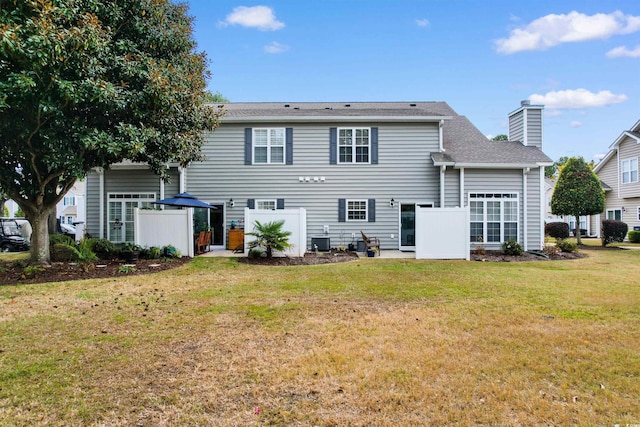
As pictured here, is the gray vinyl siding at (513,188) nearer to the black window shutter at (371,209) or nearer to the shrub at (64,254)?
the black window shutter at (371,209)

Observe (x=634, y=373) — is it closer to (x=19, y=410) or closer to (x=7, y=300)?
(x=19, y=410)

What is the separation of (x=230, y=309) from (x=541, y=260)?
1081cm

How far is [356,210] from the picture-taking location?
1455 centimetres

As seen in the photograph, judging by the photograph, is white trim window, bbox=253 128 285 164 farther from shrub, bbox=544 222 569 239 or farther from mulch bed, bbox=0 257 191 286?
shrub, bbox=544 222 569 239

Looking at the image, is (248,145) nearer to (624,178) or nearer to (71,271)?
(71,271)

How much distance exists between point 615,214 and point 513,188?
1543cm

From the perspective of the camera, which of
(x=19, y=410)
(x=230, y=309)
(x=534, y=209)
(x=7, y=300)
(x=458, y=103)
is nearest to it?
(x=19, y=410)

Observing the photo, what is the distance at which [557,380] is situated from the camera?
333cm

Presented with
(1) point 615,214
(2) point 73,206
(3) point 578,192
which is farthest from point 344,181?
(2) point 73,206

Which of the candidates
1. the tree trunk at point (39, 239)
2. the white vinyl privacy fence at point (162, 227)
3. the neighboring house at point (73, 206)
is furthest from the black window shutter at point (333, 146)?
the neighboring house at point (73, 206)

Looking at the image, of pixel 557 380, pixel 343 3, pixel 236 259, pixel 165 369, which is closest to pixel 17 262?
pixel 236 259

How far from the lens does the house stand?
14.4 m

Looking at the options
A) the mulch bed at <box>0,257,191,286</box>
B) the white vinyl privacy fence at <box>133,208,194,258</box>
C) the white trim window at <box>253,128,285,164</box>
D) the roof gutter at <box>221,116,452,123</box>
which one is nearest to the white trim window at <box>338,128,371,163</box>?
the roof gutter at <box>221,116,452,123</box>

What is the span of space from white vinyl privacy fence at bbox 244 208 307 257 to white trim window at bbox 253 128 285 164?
2942 millimetres
